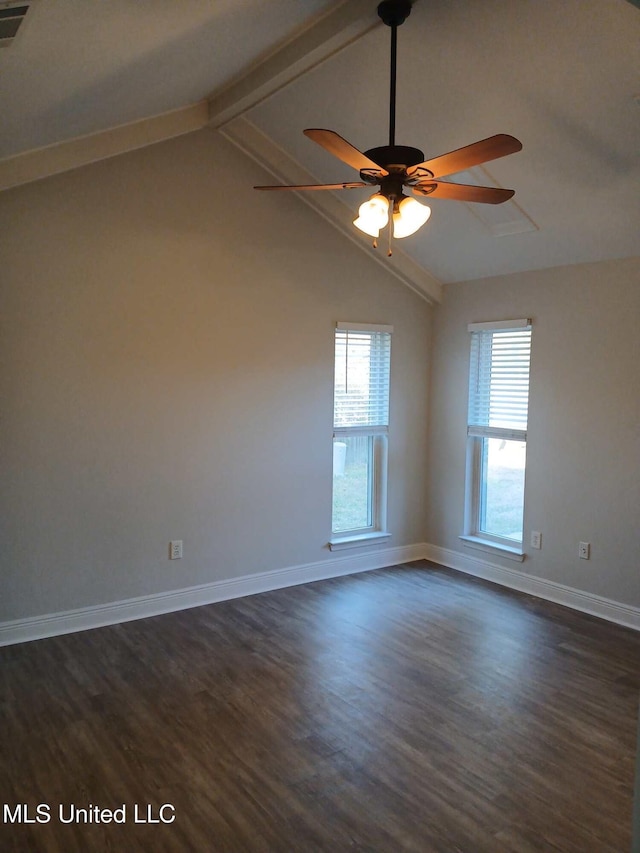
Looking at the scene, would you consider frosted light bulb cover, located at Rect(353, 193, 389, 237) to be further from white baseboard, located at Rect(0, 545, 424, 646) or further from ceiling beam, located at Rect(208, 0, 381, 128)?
white baseboard, located at Rect(0, 545, 424, 646)

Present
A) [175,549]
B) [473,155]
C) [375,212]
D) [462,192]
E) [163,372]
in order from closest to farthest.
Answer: [473,155], [375,212], [462,192], [163,372], [175,549]

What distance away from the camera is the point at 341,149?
2426 mm

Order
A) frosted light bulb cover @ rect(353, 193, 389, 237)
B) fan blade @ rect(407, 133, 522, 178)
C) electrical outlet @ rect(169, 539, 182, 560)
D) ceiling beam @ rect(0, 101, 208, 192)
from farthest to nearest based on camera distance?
electrical outlet @ rect(169, 539, 182, 560) < ceiling beam @ rect(0, 101, 208, 192) < frosted light bulb cover @ rect(353, 193, 389, 237) < fan blade @ rect(407, 133, 522, 178)

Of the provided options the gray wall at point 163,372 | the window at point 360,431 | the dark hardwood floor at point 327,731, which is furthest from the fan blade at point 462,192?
the dark hardwood floor at point 327,731

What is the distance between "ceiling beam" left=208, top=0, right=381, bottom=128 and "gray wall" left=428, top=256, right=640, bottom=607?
220cm

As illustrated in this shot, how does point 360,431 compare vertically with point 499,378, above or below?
below

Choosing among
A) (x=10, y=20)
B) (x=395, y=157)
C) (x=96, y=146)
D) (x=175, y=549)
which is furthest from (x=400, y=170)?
(x=175, y=549)

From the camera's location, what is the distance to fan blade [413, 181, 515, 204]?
266cm

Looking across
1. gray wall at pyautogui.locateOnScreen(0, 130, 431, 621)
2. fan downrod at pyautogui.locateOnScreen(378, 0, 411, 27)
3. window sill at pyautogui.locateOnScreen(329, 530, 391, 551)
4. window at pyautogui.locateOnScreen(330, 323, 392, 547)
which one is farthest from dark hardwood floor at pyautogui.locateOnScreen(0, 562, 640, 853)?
fan downrod at pyautogui.locateOnScreen(378, 0, 411, 27)

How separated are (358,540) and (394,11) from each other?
3596 millimetres

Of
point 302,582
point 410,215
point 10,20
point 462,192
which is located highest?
point 10,20

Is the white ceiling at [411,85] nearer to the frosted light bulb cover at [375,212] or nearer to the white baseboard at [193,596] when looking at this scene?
the frosted light bulb cover at [375,212]

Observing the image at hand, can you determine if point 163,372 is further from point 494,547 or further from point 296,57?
point 494,547

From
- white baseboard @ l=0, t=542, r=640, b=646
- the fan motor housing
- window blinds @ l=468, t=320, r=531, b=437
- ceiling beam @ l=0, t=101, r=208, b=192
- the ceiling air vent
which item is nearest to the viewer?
the ceiling air vent
